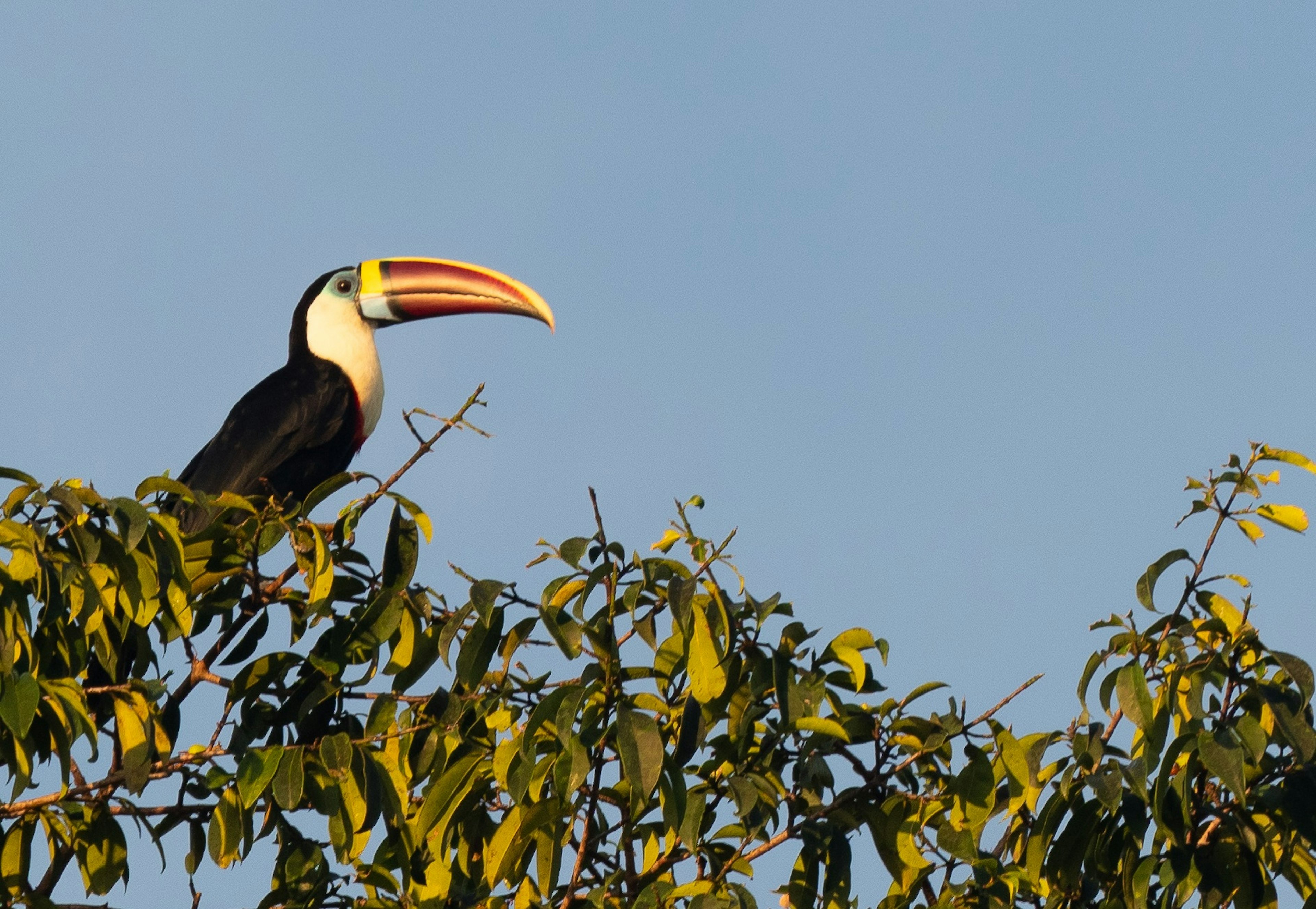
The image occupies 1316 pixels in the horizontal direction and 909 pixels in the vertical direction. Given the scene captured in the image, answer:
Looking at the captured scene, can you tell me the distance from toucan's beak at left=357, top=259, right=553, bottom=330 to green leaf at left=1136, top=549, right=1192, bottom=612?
5111 millimetres

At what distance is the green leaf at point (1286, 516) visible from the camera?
3055mm

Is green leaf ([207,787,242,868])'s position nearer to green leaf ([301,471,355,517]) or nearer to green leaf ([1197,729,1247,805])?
green leaf ([301,471,355,517])

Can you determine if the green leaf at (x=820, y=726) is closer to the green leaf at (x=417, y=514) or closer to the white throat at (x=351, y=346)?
the green leaf at (x=417, y=514)

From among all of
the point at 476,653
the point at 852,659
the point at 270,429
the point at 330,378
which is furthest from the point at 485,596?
the point at 330,378

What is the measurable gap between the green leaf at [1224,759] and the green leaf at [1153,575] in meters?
0.29

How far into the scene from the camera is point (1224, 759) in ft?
9.51

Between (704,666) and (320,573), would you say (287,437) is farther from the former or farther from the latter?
(704,666)

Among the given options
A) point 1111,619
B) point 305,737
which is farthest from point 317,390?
point 1111,619

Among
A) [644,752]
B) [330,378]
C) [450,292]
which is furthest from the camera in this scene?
[450,292]

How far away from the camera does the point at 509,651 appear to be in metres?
3.15

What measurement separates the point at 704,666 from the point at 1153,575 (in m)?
0.90

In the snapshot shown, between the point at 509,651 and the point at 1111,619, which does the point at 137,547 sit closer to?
the point at 509,651

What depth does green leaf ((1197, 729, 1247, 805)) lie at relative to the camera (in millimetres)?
2869

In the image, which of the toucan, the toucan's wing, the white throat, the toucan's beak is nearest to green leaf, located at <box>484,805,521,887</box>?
the toucan
